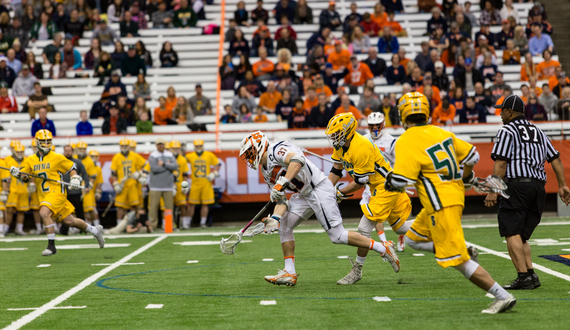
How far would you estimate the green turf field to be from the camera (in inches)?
208

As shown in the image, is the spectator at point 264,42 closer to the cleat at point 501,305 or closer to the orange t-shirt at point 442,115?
the orange t-shirt at point 442,115

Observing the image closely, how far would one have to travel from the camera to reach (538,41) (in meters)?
21.3

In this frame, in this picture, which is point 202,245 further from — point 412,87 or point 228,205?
point 412,87

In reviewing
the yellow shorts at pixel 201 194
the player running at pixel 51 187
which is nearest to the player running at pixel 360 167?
the player running at pixel 51 187

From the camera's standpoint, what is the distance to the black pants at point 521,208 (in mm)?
6723

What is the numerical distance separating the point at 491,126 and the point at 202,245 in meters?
8.66

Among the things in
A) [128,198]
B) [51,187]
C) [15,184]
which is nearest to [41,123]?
[15,184]

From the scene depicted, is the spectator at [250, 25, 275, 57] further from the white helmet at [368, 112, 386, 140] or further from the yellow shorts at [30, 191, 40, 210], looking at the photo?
the white helmet at [368, 112, 386, 140]

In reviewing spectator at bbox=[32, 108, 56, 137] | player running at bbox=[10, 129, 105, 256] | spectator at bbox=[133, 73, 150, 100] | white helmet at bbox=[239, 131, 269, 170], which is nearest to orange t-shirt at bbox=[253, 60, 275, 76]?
spectator at bbox=[133, 73, 150, 100]

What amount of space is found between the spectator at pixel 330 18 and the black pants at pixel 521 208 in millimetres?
16278

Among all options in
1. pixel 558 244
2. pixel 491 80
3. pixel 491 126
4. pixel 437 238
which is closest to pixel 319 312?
pixel 437 238

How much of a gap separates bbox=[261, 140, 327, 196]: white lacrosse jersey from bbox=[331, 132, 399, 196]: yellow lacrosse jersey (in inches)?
17.8

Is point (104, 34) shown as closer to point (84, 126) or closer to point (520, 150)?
point (84, 126)

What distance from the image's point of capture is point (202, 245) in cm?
1223
